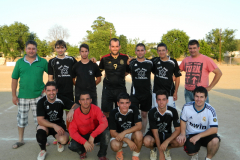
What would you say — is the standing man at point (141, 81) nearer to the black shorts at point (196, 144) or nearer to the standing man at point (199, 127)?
the standing man at point (199, 127)

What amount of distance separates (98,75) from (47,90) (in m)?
1.33

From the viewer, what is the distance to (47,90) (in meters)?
3.97

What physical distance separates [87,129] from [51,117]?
86cm

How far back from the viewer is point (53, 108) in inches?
161

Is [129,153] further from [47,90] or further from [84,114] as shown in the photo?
[47,90]

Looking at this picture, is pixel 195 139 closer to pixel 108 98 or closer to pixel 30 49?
pixel 108 98

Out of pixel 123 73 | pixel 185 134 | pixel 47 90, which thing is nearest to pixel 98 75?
pixel 123 73

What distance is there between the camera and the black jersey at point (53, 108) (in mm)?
4009

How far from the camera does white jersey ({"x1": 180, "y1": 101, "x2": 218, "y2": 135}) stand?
3.66 metres

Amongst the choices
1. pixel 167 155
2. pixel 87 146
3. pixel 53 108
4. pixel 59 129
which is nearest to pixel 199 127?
pixel 167 155

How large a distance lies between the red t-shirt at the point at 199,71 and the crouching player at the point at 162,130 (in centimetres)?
105

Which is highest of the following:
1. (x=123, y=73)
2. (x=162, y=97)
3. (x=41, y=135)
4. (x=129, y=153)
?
(x=123, y=73)

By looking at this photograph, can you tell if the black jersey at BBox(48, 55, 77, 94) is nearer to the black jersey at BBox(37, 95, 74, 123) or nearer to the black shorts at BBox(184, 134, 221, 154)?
the black jersey at BBox(37, 95, 74, 123)

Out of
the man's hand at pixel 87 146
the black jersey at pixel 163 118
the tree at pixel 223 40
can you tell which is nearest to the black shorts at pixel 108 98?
the black jersey at pixel 163 118
